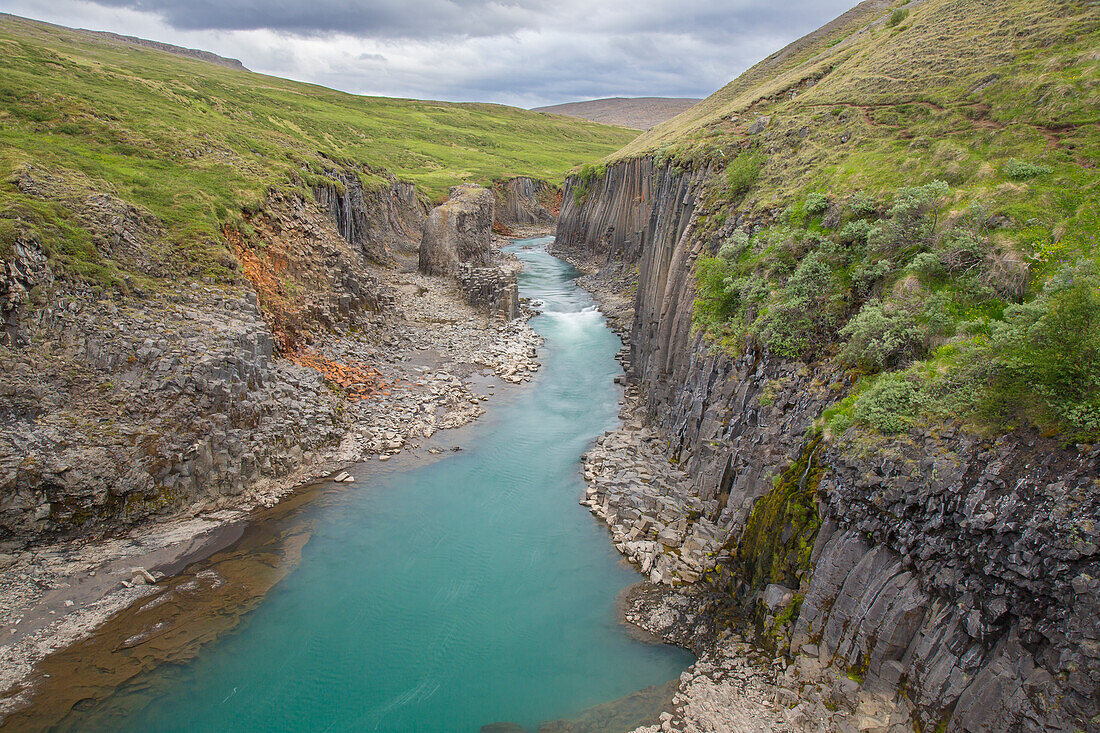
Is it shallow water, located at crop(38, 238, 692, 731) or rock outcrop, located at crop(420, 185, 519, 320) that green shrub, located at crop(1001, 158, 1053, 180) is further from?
rock outcrop, located at crop(420, 185, 519, 320)

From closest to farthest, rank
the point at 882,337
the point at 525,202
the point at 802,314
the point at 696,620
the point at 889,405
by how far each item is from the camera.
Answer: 1. the point at 889,405
2. the point at 882,337
3. the point at 696,620
4. the point at 802,314
5. the point at 525,202

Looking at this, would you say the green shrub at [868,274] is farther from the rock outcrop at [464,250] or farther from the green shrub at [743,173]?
the rock outcrop at [464,250]

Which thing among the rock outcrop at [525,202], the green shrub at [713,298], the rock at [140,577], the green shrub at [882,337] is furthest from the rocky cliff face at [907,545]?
the rock outcrop at [525,202]

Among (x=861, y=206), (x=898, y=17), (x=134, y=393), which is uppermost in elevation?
(x=898, y=17)

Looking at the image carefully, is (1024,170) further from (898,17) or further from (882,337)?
(898,17)

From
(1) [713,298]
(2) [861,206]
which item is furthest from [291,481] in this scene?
(2) [861,206]

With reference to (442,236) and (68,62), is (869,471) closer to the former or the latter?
(442,236)

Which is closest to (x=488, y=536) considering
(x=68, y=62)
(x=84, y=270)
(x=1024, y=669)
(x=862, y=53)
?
(x=1024, y=669)
